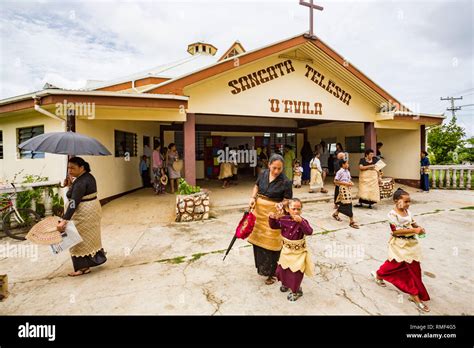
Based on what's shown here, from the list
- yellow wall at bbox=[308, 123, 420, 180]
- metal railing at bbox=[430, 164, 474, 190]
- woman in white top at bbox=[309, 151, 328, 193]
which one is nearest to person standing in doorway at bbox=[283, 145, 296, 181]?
woman in white top at bbox=[309, 151, 328, 193]

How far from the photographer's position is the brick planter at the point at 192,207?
627 centimetres

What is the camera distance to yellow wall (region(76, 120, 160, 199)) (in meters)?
7.06

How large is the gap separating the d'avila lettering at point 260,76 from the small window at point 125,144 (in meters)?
4.07

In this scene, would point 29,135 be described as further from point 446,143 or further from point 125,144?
point 446,143

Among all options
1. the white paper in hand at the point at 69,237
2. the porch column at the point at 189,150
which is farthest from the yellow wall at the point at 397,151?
the white paper in hand at the point at 69,237

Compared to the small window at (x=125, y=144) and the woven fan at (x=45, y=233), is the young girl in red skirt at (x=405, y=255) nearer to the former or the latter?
the woven fan at (x=45, y=233)

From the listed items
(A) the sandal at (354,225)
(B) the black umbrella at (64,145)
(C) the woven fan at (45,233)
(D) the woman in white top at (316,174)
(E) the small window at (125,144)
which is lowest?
(A) the sandal at (354,225)

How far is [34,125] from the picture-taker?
7477 mm

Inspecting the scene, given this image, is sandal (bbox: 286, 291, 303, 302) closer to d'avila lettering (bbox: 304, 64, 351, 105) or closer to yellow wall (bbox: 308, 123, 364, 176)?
d'avila lettering (bbox: 304, 64, 351, 105)

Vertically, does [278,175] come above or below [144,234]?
above

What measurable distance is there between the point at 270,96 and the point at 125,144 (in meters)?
5.23
